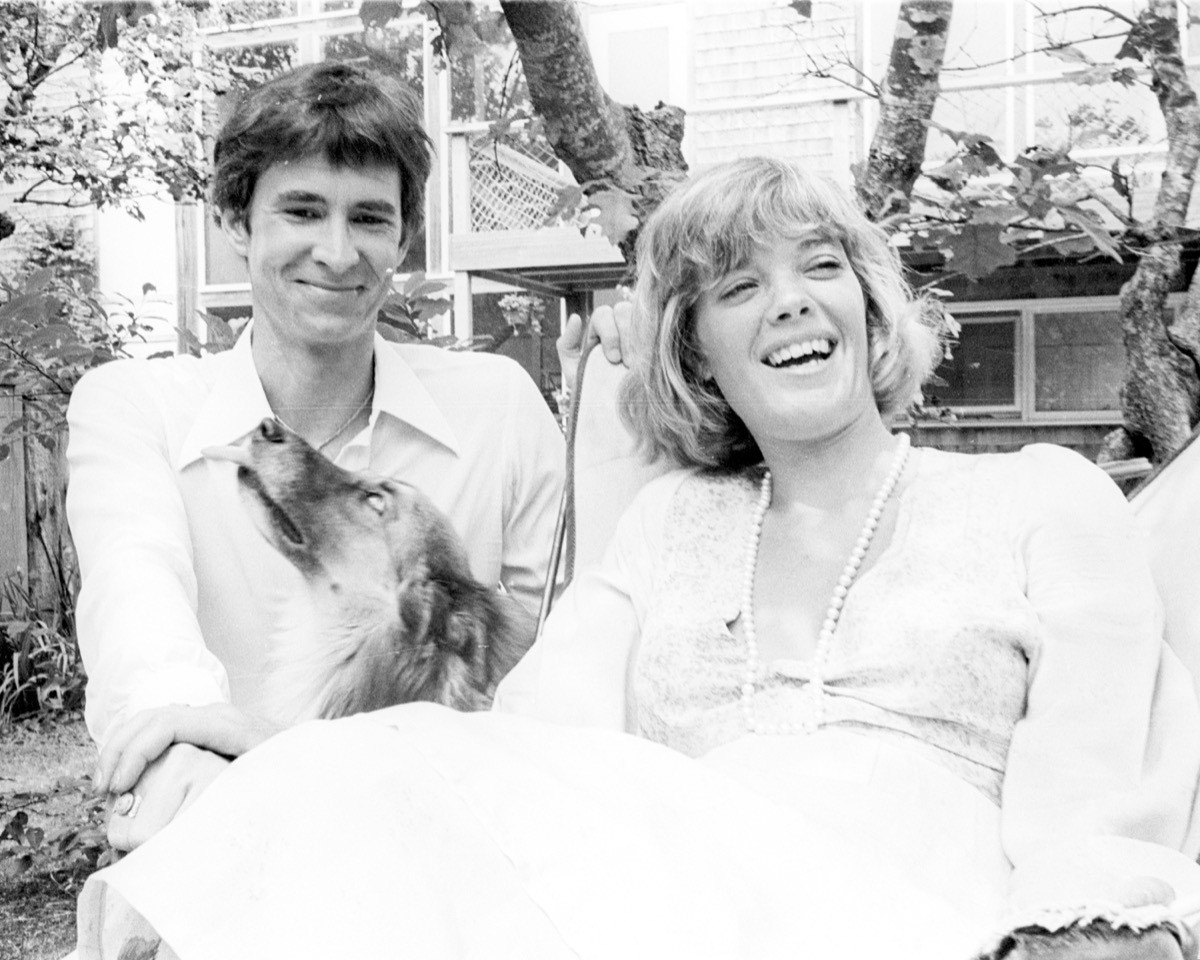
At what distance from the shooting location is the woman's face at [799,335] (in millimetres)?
1513

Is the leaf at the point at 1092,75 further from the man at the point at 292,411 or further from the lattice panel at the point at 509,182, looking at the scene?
the man at the point at 292,411

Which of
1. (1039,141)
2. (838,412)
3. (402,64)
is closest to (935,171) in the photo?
(1039,141)

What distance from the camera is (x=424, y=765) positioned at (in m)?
1.13

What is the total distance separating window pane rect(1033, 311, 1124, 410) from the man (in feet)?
2.21

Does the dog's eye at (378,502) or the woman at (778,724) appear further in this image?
the dog's eye at (378,502)

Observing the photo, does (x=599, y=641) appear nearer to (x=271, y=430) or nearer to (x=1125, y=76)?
(x=271, y=430)

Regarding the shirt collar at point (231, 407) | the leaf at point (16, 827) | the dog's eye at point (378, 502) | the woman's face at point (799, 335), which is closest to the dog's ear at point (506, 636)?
the dog's eye at point (378, 502)

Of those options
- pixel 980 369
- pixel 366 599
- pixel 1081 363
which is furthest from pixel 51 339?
pixel 1081 363

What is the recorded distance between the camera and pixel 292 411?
1.82 meters

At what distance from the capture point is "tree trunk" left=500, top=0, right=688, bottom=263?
187 centimetres

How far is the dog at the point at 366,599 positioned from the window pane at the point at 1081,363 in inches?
31.1

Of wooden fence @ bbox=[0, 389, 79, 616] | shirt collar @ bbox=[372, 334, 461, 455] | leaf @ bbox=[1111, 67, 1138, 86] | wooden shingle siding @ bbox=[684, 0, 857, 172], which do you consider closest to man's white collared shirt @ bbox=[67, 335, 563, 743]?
shirt collar @ bbox=[372, 334, 461, 455]

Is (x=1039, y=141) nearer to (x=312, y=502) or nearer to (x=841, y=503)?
(x=841, y=503)

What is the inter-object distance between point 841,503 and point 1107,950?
2.08 feet
